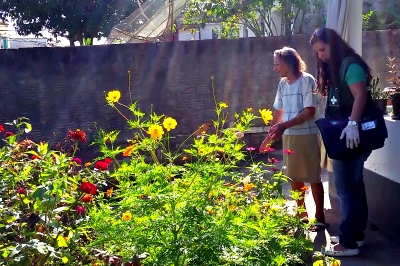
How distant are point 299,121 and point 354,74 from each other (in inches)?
24.4

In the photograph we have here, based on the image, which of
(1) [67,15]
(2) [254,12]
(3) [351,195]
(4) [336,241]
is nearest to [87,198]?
(3) [351,195]

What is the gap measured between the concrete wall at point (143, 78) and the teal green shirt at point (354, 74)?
420cm

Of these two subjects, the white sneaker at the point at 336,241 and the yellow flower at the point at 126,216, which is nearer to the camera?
the yellow flower at the point at 126,216

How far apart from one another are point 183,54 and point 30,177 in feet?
16.0

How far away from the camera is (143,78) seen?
713cm

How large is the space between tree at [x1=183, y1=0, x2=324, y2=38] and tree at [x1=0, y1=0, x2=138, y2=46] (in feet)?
13.1

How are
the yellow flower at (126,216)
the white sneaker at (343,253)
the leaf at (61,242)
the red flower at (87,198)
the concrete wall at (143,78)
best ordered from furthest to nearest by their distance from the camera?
the concrete wall at (143,78)
the white sneaker at (343,253)
the red flower at (87,198)
the yellow flower at (126,216)
the leaf at (61,242)

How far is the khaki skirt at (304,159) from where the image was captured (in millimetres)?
3756

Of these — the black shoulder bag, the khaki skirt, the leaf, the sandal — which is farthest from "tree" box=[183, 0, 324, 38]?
the leaf

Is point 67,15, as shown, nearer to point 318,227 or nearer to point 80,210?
point 318,227

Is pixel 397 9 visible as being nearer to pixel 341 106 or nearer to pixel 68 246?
pixel 341 106

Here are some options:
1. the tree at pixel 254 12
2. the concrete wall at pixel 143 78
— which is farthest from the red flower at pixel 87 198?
the tree at pixel 254 12

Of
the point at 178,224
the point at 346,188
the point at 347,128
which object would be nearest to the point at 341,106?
the point at 347,128

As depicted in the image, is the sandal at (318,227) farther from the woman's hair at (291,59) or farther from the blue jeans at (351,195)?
the woman's hair at (291,59)
